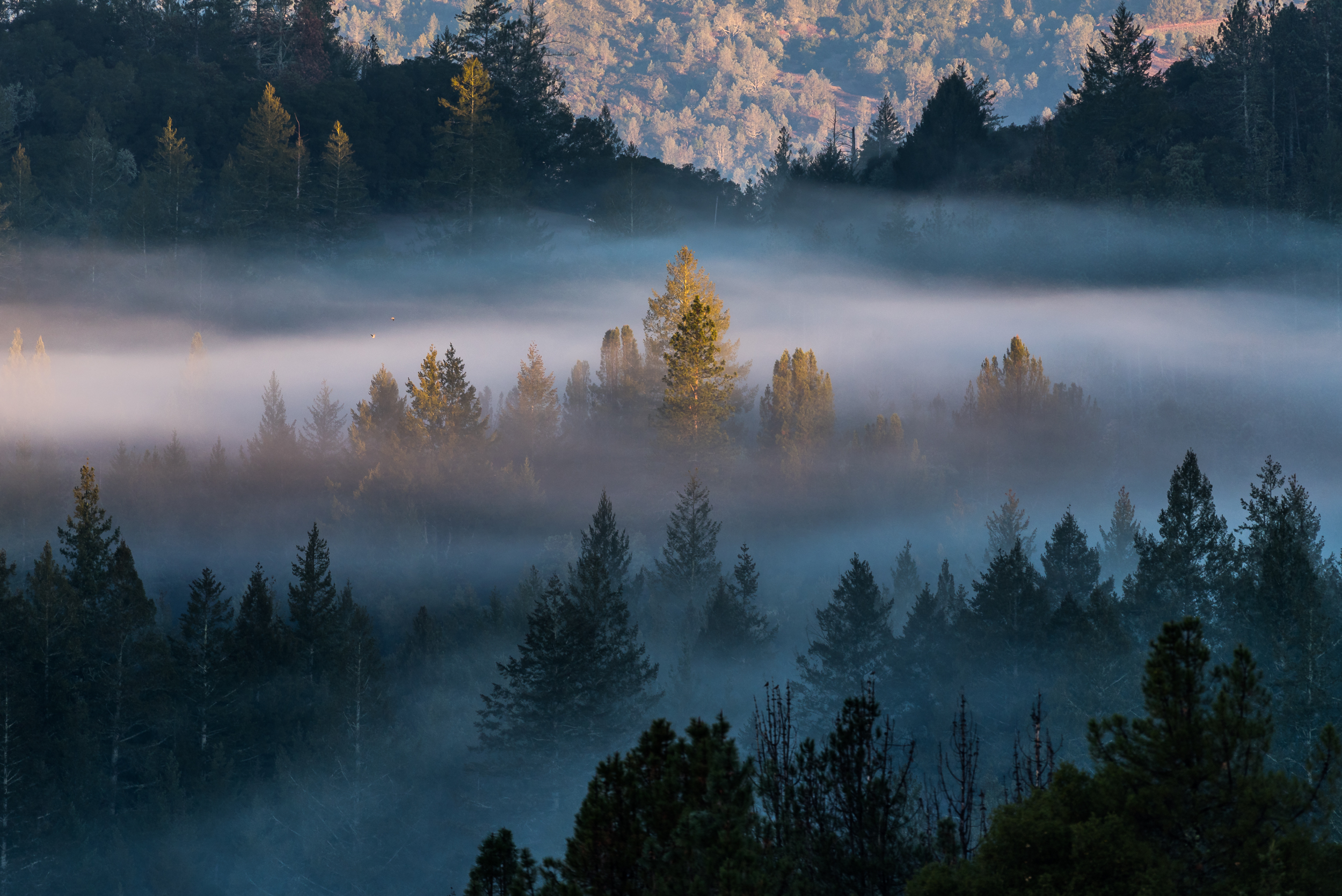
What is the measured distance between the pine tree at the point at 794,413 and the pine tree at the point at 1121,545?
24.2 meters

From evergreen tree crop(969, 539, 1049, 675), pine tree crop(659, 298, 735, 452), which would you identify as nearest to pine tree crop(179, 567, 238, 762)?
pine tree crop(659, 298, 735, 452)

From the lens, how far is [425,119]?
139 meters

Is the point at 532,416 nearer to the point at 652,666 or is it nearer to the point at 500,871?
the point at 652,666

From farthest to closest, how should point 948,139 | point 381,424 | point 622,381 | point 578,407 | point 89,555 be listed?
point 948,139, point 578,407, point 381,424, point 622,381, point 89,555

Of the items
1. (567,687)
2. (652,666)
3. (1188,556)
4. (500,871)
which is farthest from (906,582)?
(500,871)

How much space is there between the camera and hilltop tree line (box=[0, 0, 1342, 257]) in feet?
408

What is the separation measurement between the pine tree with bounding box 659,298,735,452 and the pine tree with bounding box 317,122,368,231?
55593 mm

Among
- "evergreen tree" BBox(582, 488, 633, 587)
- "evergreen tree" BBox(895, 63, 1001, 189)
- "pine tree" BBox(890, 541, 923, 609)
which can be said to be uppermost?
"evergreen tree" BBox(895, 63, 1001, 189)

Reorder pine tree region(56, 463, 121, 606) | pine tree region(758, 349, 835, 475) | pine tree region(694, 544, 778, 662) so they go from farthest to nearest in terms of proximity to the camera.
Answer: pine tree region(758, 349, 835, 475)
pine tree region(694, 544, 778, 662)
pine tree region(56, 463, 121, 606)

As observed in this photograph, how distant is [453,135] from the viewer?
126 m

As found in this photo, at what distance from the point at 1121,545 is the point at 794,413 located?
27304mm

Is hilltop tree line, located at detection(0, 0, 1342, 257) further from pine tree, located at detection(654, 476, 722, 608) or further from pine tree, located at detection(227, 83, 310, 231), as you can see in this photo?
pine tree, located at detection(654, 476, 722, 608)

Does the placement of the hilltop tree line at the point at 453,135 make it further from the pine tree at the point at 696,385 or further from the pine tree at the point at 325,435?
the pine tree at the point at 696,385

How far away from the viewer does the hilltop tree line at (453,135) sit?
408ft
